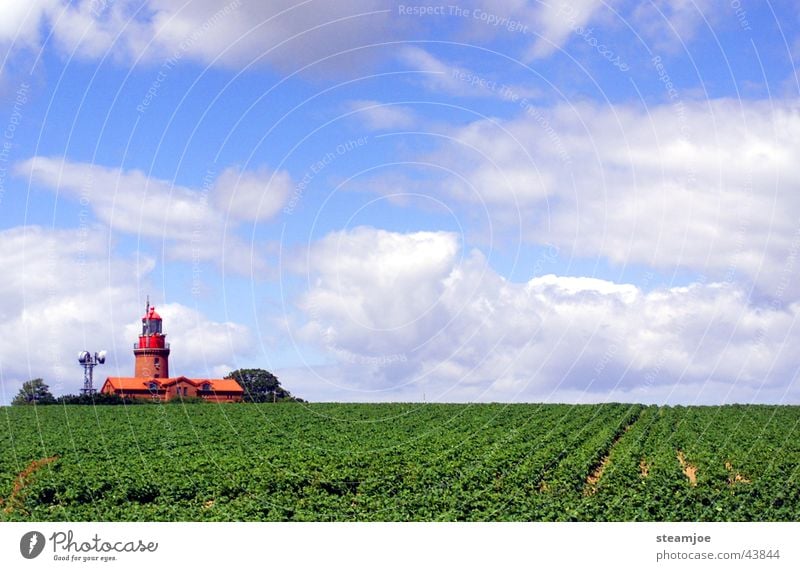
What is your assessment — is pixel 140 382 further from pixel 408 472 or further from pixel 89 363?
pixel 408 472

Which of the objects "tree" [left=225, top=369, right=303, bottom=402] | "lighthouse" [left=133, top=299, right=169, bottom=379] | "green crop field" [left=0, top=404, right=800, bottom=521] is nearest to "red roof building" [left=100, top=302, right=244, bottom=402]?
"lighthouse" [left=133, top=299, right=169, bottom=379]

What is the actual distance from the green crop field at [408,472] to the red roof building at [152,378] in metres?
45.6

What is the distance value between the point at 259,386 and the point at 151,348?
2597cm

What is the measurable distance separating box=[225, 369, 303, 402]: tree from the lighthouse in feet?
56.8

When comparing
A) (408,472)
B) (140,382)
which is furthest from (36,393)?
(408,472)

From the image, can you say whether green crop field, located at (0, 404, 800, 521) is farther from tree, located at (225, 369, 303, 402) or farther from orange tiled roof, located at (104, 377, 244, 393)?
tree, located at (225, 369, 303, 402)

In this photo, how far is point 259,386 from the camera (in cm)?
14362

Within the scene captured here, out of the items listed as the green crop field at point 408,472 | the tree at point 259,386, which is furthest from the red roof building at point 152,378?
the green crop field at point 408,472

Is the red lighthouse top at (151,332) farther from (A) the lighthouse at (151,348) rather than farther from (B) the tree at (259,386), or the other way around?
(B) the tree at (259,386)

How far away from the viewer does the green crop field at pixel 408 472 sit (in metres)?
29.0

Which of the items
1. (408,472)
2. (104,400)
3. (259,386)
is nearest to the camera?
(408,472)

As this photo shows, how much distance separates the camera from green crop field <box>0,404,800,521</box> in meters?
29.0
